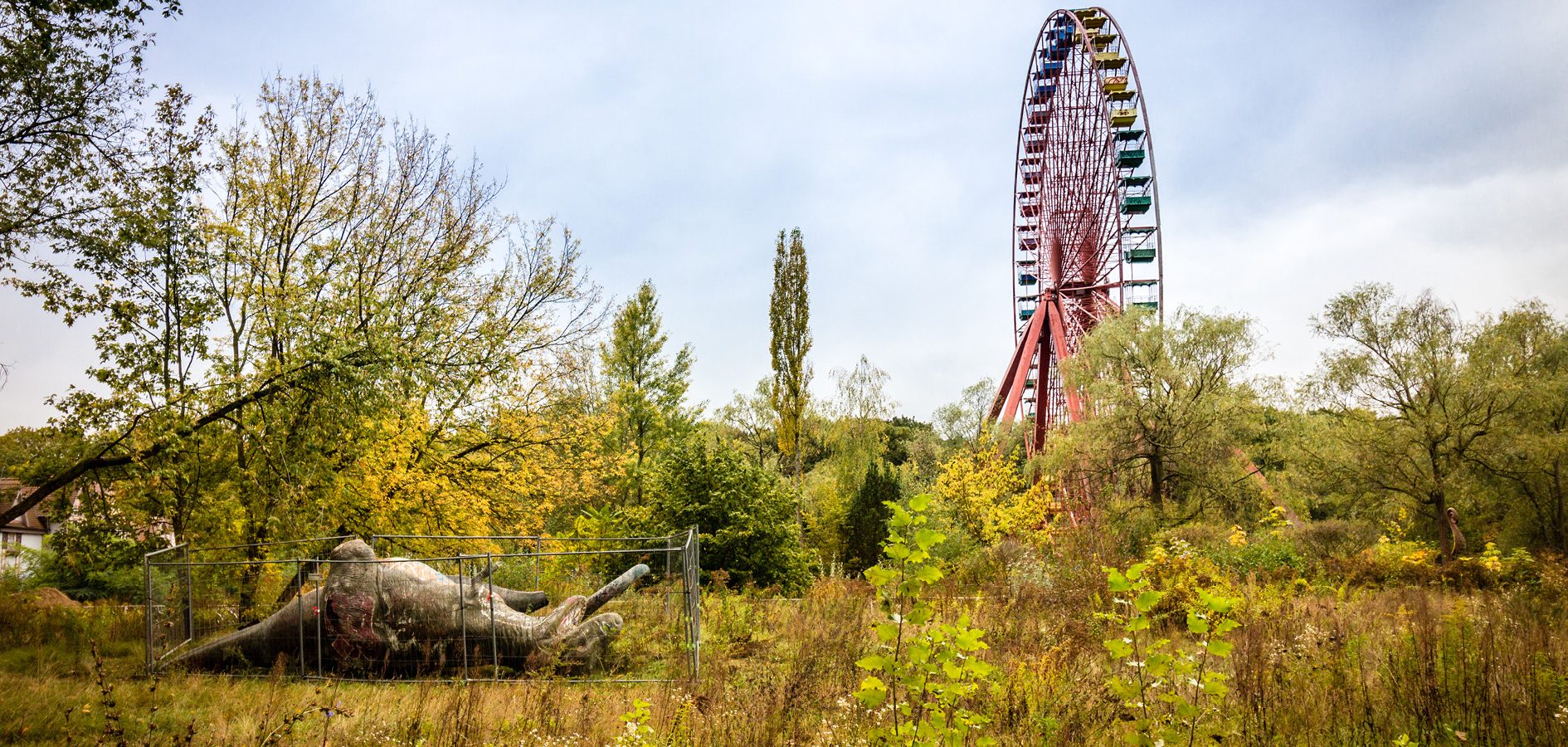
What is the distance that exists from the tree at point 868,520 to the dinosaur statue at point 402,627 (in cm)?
1649

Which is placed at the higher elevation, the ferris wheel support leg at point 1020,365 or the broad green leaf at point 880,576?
the ferris wheel support leg at point 1020,365

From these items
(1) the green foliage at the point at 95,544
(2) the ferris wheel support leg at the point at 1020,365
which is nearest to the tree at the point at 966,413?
(2) the ferris wheel support leg at the point at 1020,365

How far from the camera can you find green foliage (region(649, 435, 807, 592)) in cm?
1569

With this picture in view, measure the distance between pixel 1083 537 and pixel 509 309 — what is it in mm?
11058

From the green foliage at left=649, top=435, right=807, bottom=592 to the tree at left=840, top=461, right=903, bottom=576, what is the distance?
27.7 feet

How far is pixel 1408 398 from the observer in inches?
881

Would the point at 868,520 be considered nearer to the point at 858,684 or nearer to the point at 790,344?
the point at 790,344

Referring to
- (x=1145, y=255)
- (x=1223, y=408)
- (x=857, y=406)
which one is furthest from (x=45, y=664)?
(x=857, y=406)

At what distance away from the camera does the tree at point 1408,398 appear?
2069 cm

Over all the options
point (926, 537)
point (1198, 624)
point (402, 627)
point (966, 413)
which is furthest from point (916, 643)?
point (966, 413)

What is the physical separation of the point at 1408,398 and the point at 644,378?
70.4 feet

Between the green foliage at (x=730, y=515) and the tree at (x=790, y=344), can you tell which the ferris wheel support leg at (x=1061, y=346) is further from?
the green foliage at (x=730, y=515)

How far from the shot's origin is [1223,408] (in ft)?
72.4

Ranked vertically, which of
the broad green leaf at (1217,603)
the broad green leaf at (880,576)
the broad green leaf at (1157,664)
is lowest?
the broad green leaf at (1157,664)
